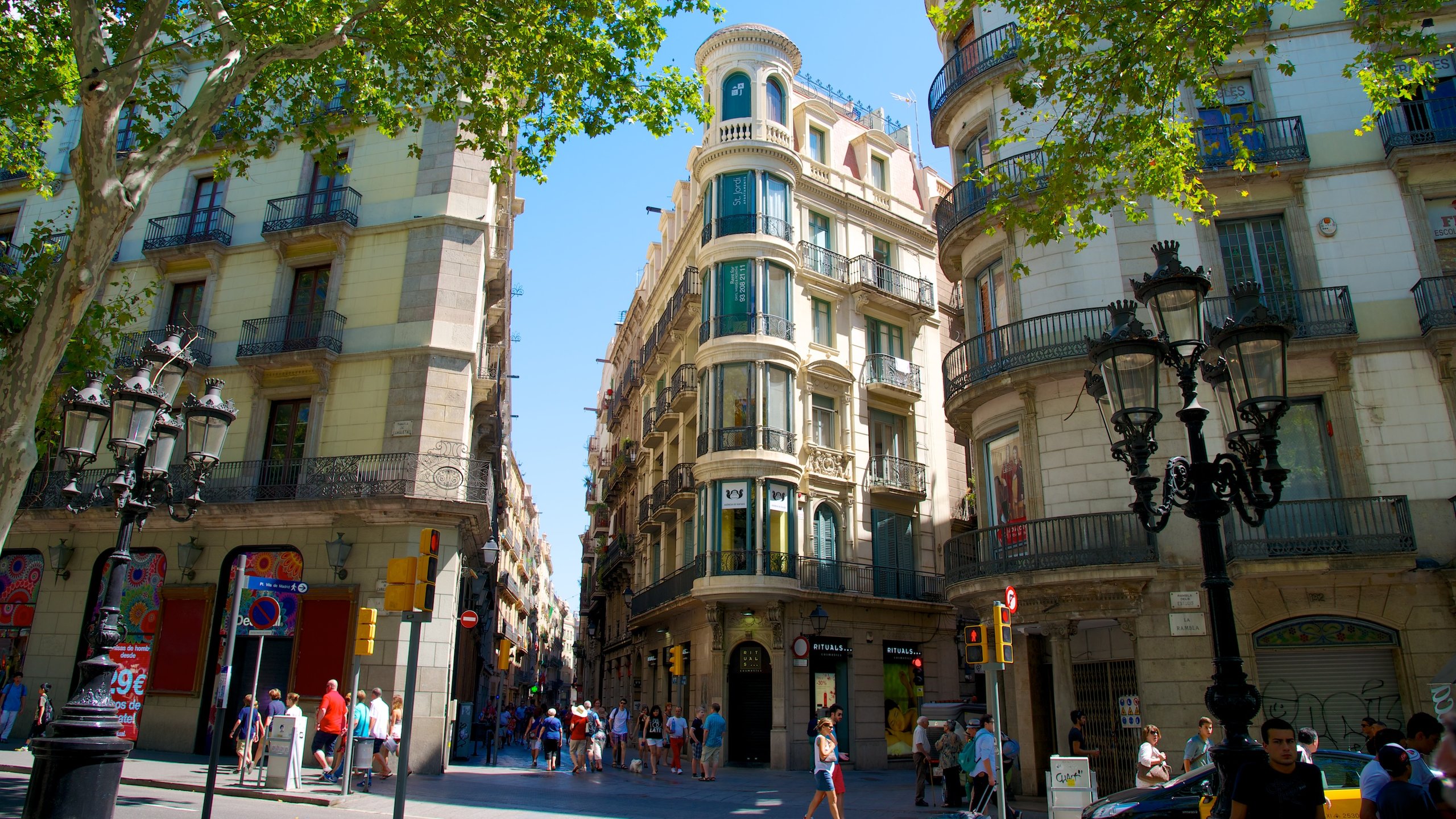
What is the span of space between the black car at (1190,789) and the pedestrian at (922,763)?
22.0ft

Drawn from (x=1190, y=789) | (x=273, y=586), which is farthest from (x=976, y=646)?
(x=273, y=586)

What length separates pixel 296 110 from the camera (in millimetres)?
13805

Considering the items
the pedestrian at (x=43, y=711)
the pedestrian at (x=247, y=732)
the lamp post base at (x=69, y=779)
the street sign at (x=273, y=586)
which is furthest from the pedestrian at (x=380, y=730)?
the lamp post base at (x=69, y=779)

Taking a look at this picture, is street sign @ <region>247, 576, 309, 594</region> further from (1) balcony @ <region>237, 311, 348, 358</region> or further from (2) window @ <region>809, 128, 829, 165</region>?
(2) window @ <region>809, 128, 829, 165</region>

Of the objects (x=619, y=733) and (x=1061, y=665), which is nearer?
(x=1061, y=665)

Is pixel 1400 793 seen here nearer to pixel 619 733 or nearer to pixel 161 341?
pixel 619 733

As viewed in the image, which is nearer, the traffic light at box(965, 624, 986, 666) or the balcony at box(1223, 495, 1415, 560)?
the traffic light at box(965, 624, 986, 666)

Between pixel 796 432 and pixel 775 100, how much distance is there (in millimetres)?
10763

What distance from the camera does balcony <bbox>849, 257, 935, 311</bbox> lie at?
1113 inches

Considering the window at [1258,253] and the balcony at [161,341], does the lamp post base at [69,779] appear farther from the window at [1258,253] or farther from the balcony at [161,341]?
the window at [1258,253]

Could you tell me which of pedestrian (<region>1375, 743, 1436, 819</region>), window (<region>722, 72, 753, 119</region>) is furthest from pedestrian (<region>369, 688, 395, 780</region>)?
window (<region>722, 72, 753, 119</region>)

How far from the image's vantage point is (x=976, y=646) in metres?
11.0

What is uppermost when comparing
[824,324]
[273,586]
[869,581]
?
[824,324]

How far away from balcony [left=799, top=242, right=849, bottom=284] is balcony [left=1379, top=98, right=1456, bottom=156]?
47.2 ft
